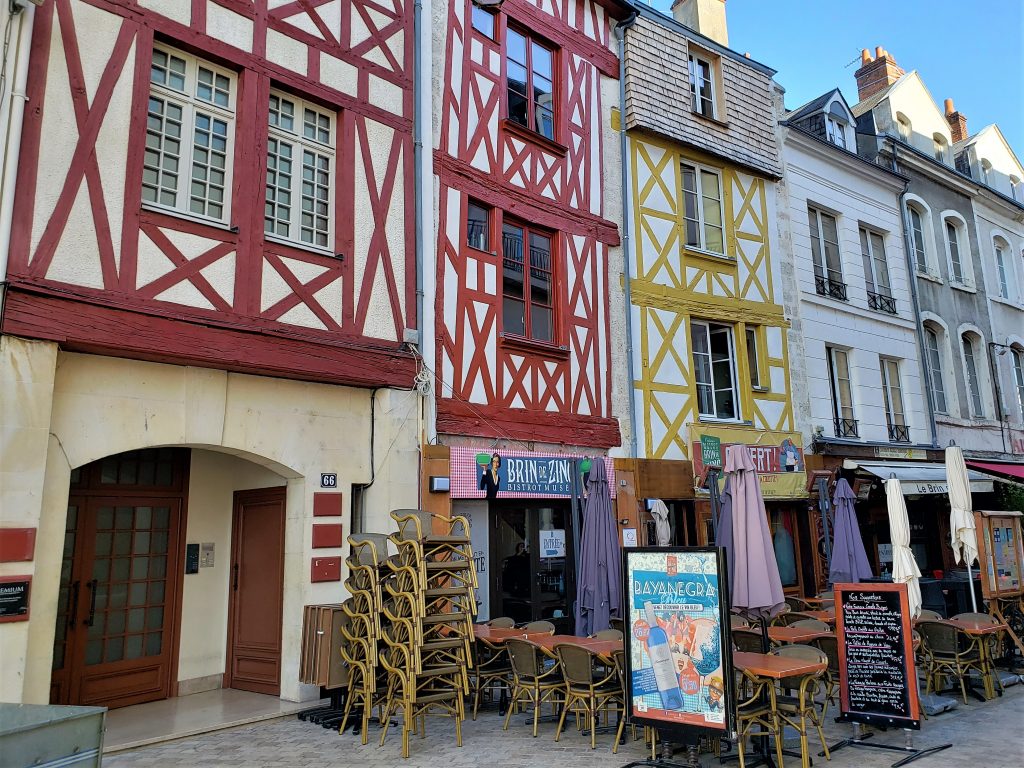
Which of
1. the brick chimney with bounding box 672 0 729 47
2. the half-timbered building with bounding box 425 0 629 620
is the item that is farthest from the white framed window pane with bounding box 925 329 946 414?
the half-timbered building with bounding box 425 0 629 620

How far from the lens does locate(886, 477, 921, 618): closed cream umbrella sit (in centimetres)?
648

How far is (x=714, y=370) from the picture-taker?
12.0 metres

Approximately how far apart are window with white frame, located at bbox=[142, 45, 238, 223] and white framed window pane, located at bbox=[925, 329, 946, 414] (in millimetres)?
13482

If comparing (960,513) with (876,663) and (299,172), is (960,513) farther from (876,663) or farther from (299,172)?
(299,172)

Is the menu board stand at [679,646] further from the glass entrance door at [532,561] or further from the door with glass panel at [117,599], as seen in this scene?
the door with glass panel at [117,599]

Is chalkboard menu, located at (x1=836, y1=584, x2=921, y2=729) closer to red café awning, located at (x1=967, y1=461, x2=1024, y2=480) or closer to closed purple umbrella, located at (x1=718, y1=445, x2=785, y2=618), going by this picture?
closed purple umbrella, located at (x1=718, y1=445, x2=785, y2=618)

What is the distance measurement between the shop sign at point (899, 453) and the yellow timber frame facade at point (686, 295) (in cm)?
223

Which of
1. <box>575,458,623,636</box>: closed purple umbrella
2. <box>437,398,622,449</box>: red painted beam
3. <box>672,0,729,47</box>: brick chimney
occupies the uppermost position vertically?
<box>672,0,729,47</box>: brick chimney

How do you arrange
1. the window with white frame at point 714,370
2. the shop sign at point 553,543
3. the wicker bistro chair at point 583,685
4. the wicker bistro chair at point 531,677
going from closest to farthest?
the wicker bistro chair at point 583,685
the wicker bistro chair at point 531,677
the shop sign at point 553,543
the window with white frame at point 714,370

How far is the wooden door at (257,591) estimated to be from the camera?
7.56 meters

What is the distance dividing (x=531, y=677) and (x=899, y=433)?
10258 millimetres

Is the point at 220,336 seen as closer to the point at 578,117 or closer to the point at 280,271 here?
the point at 280,271

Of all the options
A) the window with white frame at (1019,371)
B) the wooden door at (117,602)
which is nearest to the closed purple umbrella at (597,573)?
the wooden door at (117,602)

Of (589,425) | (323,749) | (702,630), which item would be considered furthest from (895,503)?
(323,749)
